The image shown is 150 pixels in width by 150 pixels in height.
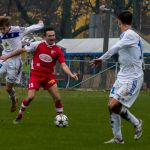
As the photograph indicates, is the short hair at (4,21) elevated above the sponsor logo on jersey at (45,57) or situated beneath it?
elevated above

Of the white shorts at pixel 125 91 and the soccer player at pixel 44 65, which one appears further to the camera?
the soccer player at pixel 44 65

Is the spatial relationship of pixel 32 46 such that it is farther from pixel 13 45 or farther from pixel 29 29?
pixel 13 45

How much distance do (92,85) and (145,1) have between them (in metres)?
20.7

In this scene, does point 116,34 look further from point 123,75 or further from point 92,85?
point 123,75

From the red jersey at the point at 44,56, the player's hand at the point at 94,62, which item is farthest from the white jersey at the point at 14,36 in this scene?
the player's hand at the point at 94,62

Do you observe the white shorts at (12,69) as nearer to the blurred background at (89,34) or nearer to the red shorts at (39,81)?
the red shorts at (39,81)

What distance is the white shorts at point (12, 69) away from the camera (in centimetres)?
2145

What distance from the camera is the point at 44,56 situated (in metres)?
17.7

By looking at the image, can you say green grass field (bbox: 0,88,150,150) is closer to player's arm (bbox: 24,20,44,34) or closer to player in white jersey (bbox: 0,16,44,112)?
player in white jersey (bbox: 0,16,44,112)

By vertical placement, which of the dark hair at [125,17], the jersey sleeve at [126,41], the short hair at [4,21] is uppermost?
the dark hair at [125,17]

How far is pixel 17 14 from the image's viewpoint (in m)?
79.6

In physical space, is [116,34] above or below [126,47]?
below

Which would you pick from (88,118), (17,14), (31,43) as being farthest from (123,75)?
(17,14)

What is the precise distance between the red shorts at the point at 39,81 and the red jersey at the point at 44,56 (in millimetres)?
111
